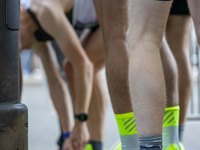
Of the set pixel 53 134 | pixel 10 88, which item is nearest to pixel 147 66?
pixel 10 88

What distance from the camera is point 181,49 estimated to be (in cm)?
181

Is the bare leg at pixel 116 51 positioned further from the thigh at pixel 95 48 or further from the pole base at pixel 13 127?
the thigh at pixel 95 48

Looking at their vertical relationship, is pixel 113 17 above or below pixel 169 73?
above

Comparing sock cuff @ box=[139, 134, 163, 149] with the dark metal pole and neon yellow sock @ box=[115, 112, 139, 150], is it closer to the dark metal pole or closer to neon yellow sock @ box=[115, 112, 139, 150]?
neon yellow sock @ box=[115, 112, 139, 150]

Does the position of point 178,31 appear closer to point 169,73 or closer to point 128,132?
point 169,73

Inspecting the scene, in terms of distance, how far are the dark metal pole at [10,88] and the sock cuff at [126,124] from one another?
0.35 metres

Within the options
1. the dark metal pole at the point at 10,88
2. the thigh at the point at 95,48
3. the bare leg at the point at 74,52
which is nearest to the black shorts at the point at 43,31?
the thigh at the point at 95,48

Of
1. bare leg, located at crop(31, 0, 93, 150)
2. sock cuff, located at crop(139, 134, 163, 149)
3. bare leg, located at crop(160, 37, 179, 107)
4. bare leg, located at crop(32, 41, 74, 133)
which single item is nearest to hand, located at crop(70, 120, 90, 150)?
bare leg, located at crop(31, 0, 93, 150)

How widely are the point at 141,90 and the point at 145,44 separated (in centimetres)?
16

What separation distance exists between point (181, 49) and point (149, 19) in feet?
2.83

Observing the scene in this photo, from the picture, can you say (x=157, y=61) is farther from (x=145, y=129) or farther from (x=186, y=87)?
(x=186, y=87)

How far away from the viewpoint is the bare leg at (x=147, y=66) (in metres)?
0.96

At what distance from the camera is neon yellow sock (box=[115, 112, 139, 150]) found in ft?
3.67

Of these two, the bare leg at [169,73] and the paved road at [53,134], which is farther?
the paved road at [53,134]
